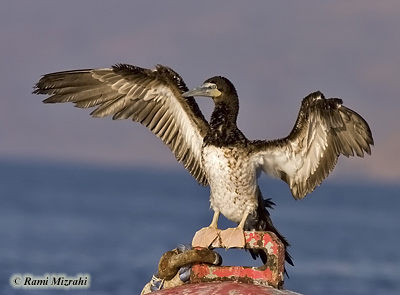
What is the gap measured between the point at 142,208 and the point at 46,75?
2618 inches

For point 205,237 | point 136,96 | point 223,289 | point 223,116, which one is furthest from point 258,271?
point 136,96

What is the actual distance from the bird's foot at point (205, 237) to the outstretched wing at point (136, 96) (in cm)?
230

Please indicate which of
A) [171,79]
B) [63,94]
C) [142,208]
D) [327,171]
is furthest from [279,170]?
[142,208]

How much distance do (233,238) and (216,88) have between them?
214 cm

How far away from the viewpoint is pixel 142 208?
3073 inches

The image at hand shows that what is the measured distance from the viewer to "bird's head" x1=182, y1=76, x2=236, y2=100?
11.0 meters

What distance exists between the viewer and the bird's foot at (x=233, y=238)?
9164mm

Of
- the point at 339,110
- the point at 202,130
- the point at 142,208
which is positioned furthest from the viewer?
the point at 142,208

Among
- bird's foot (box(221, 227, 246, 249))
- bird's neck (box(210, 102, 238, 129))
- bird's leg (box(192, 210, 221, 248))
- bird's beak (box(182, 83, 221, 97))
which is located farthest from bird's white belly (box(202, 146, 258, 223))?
bird's foot (box(221, 227, 246, 249))

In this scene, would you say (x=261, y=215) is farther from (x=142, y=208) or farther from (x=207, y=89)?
(x=142, y=208)

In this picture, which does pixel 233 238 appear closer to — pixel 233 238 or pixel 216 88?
pixel 233 238

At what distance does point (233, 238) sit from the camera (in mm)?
9227

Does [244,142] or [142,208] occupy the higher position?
→ [142,208]

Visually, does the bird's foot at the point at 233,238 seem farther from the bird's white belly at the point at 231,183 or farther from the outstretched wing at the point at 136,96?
the outstretched wing at the point at 136,96
